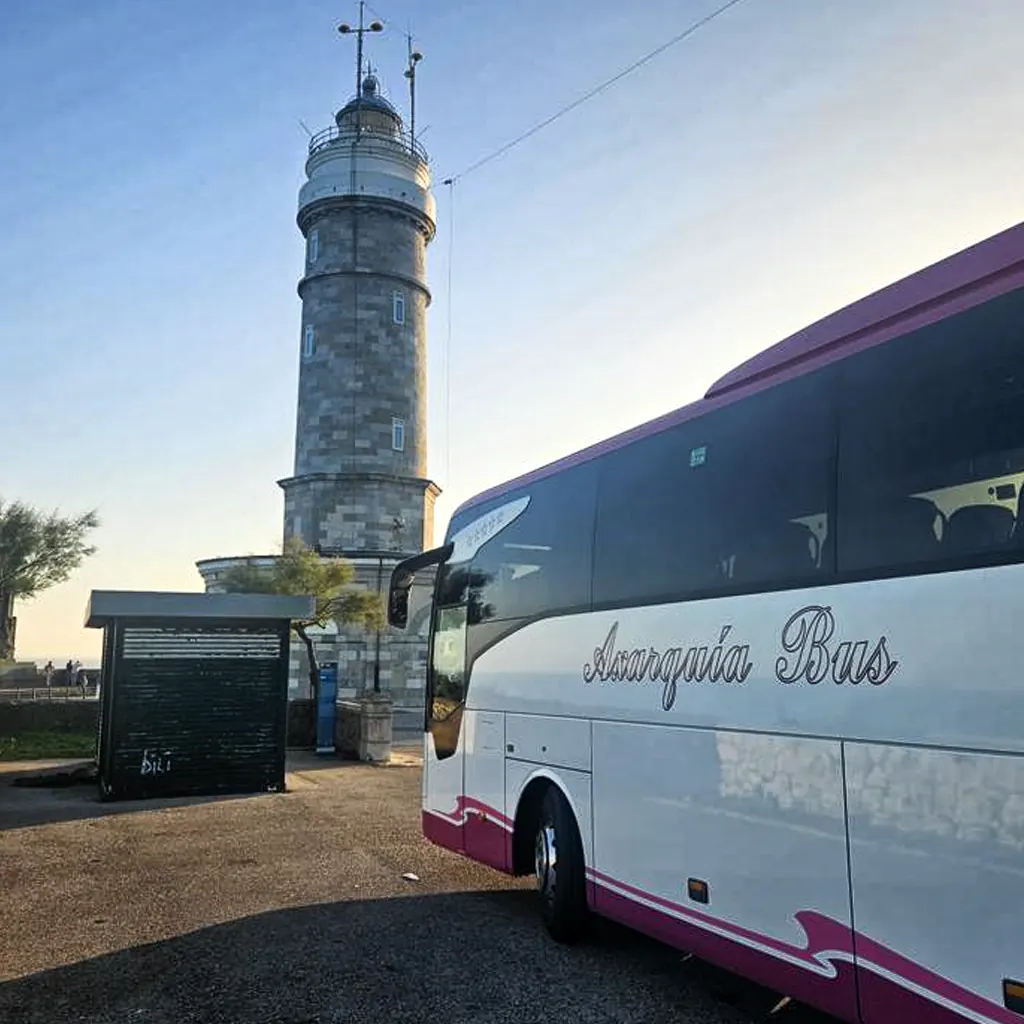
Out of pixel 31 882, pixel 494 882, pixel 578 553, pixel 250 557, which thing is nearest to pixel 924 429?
pixel 578 553

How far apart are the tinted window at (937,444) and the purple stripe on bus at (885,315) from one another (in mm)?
86

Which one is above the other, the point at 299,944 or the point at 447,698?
the point at 447,698

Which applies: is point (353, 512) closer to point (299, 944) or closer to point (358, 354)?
point (358, 354)

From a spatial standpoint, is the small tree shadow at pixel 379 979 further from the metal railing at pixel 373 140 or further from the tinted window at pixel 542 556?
the metal railing at pixel 373 140

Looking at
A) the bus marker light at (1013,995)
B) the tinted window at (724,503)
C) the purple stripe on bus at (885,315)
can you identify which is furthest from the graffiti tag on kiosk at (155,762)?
the bus marker light at (1013,995)

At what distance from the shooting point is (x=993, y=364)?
4098mm

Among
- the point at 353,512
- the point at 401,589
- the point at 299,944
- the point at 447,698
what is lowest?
the point at 299,944

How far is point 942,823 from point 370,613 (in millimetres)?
27300

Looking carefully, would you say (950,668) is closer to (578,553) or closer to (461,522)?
(578,553)

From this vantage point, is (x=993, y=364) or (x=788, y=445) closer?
(x=993, y=364)

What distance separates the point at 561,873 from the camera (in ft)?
22.9

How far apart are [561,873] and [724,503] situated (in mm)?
3127

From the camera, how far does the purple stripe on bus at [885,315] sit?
13.6ft

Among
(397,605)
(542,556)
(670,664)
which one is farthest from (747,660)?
(397,605)
